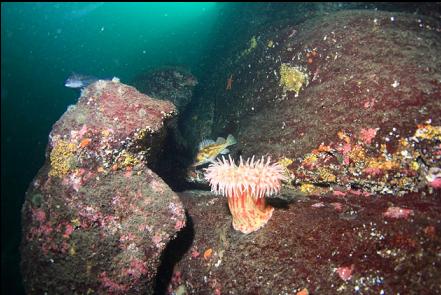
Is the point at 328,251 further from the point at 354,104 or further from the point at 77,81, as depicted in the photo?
the point at 77,81

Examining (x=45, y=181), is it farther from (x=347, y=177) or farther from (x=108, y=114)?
(x=347, y=177)

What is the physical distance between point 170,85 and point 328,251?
9050 millimetres

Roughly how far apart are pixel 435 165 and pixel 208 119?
7.05 meters

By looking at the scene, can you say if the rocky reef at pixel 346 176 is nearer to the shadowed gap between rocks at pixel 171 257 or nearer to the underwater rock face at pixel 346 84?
the underwater rock face at pixel 346 84

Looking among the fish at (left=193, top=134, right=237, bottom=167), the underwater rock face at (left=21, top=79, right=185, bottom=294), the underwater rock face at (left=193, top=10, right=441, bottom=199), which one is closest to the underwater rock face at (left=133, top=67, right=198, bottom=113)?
the fish at (left=193, top=134, right=237, bottom=167)

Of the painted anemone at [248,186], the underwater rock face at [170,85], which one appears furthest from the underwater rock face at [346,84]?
the underwater rock face at [170,85]

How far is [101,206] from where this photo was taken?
422 centimetres

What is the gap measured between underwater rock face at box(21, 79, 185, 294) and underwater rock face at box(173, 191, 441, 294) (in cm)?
76

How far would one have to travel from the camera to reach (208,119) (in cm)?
966

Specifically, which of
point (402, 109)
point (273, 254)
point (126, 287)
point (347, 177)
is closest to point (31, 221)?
point (126, 287)

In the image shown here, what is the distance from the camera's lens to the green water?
20.2 m

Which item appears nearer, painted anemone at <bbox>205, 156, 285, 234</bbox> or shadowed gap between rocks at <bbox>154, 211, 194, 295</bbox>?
painted anemone at <bbox>205, 156, 285, 234</bbox>

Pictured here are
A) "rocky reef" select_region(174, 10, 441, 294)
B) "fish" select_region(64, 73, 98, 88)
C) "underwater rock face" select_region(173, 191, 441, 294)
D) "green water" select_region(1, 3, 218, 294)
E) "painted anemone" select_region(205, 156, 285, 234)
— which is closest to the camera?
"underwater rock face" select_region(173, 191, 441, 294)

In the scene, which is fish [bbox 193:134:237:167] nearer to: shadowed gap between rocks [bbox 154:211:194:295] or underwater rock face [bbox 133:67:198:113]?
shadowed gap between rocks [bbox 154:211:194:295]
